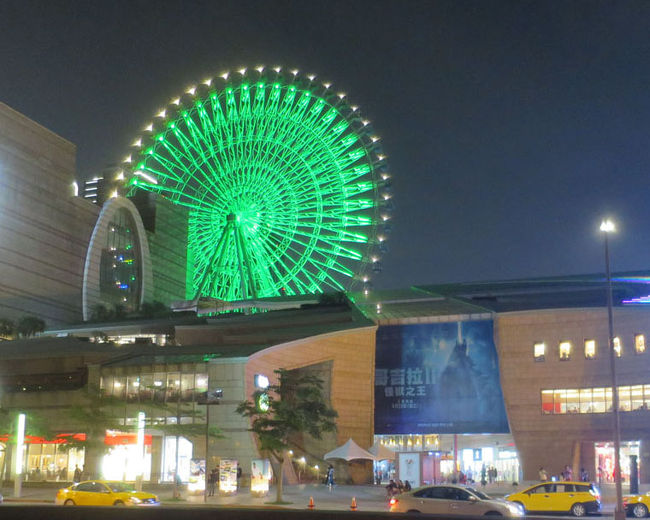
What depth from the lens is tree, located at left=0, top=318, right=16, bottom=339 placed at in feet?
277

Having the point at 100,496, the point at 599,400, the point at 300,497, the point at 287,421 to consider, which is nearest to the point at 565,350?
the point at 599,400

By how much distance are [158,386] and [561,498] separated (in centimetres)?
2738

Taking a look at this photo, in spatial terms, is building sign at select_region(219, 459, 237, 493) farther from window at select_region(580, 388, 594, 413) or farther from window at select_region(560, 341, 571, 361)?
window at select_region(580, 388, 594, 413)

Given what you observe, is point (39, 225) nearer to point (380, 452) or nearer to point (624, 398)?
point (380, 452)

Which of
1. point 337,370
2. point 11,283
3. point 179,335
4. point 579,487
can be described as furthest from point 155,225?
point 579,487

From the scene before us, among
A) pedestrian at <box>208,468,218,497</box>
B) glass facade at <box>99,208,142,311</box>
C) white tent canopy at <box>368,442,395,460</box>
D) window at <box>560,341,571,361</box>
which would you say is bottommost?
pedestrian at <box>208,468,218,497</box>

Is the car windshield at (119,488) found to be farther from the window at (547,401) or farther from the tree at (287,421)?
the window at (547,401)

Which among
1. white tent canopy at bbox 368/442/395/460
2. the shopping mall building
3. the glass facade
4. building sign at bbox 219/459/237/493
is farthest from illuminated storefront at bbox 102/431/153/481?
the glass facade

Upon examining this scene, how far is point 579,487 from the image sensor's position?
34.1 meters

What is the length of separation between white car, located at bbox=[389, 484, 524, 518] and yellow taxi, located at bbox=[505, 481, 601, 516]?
6.10 metres

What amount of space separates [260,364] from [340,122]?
807 inches

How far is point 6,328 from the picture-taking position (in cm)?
8462

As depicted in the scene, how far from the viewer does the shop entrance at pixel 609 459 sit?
55969 mm

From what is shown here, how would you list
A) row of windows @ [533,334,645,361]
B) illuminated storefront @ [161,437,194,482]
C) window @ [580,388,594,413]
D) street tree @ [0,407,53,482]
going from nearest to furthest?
street tree @ [0,407,53,482] < illuminated storefront @ [161,437,194,482] < row of windows @ [533,334,645,361] < window @ [580,388,594,413]
